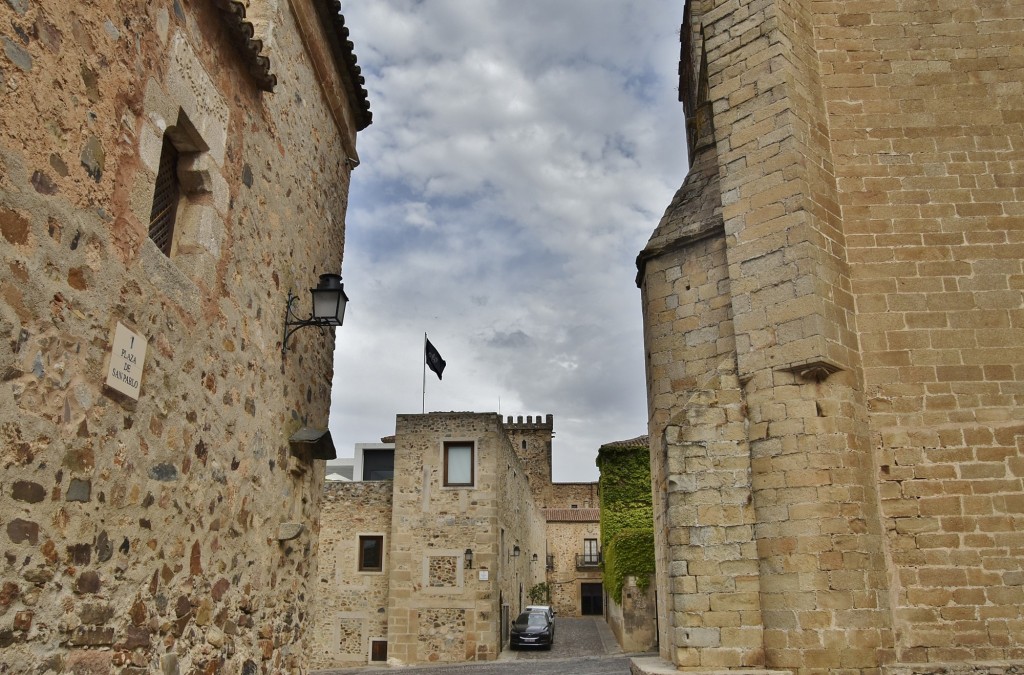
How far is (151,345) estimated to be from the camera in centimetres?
400

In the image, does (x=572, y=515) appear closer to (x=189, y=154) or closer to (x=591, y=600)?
(x=591, y=600)

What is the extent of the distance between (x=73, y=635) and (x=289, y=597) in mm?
3014

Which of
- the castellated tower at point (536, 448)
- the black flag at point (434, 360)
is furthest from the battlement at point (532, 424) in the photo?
the black flag at point (434, 360)

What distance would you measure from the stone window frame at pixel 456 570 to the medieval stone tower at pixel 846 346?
1101cm

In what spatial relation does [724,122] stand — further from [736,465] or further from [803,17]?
[736,465]

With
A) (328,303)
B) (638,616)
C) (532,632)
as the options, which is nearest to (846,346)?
(328,303)

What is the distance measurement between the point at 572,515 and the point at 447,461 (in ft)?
71.4

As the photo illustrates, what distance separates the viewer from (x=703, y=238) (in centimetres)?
814

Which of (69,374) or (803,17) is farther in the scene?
(803,17)

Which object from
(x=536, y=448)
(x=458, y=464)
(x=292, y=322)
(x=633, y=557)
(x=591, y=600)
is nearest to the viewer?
(x=292, y=322)

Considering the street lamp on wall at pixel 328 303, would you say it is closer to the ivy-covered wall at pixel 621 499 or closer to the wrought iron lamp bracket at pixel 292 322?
the wrought iron lamp bracket at pixel 292 322

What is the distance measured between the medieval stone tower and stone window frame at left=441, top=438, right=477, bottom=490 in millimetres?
11348

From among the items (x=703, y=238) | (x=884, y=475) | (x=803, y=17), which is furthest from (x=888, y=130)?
(x=884, y=475)

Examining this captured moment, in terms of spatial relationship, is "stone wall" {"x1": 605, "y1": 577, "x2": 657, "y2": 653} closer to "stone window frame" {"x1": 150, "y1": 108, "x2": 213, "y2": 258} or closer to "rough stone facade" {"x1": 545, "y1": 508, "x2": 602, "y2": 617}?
"stone window frame" {"x1": 150, "y1": 108, "x2": 213, "y2": 258}
